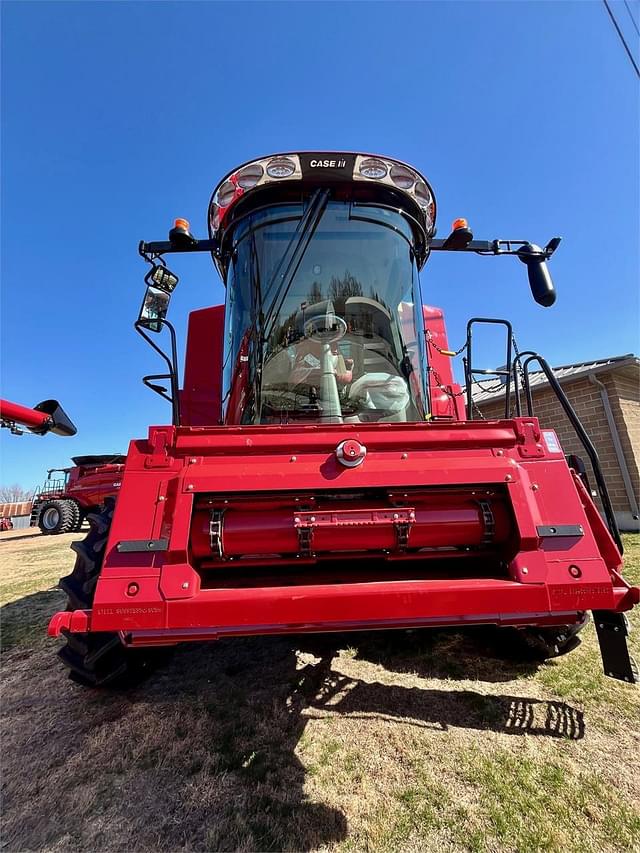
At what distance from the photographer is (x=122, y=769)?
75.3 inches

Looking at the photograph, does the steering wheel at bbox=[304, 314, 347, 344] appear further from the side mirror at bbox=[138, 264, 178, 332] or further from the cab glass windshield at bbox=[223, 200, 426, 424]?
the side mirror at bbox=[138, 264, 178, 332]

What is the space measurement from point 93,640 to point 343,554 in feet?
5.05

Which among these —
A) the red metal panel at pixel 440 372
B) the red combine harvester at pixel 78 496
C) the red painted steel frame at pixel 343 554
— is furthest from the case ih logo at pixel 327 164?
the red combine harvester at pixel 78 496

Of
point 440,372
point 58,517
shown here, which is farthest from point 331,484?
point 58,517

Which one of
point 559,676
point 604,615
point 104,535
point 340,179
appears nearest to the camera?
point 604,615

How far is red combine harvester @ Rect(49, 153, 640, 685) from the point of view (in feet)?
5.14

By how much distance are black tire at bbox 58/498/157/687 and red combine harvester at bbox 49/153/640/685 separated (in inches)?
0.5

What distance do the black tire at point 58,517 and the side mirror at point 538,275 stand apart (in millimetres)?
15755

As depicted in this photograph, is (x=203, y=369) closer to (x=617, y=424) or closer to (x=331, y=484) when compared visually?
(x=331, y=484)

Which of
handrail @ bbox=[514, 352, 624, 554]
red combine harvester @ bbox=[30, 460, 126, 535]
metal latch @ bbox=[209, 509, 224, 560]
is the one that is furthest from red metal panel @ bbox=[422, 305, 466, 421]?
red combine harvester @ bbox=[30, 460, 126, 535]

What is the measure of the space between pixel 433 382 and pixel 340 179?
6.89 ft

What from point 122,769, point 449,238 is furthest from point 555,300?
point 122,769

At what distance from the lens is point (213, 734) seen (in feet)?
7.06

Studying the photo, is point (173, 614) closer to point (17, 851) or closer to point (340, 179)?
point (17, 851)
